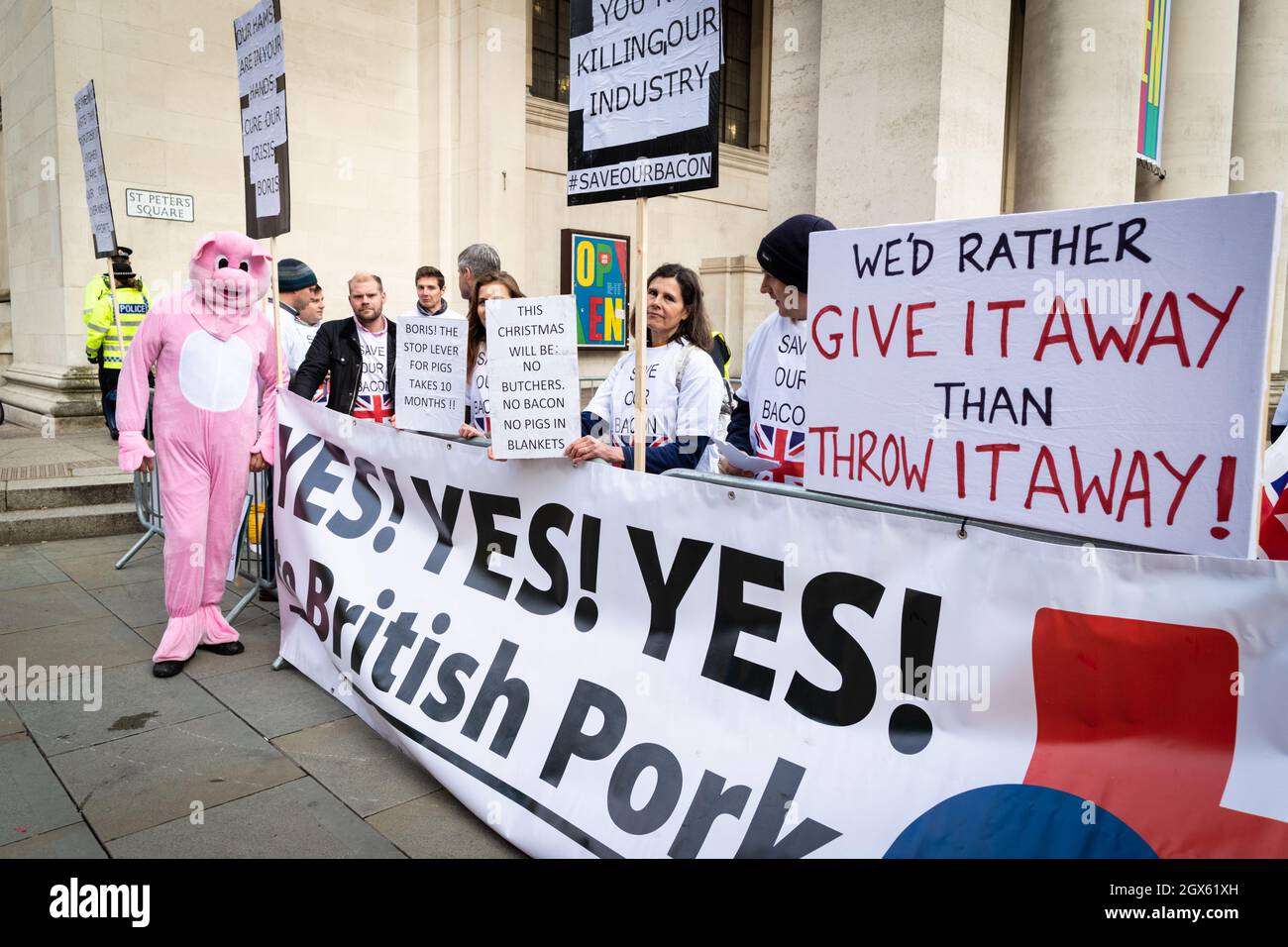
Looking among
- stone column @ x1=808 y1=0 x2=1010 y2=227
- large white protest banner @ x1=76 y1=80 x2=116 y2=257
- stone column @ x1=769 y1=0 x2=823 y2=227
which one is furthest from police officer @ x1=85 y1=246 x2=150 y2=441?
stone column @ x1=808 y1=0 x2=1010 y2=227

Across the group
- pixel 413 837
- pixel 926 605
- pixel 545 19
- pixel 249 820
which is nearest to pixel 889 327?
pixel 926 605

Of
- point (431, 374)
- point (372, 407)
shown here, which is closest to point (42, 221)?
point (372, 407)

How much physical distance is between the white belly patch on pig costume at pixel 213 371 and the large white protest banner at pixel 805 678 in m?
1.46

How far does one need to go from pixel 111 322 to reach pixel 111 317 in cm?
5

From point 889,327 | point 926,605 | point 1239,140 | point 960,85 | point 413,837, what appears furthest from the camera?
point 1239,140

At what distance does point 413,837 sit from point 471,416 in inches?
98.9

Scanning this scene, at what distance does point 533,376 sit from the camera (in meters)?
3.31

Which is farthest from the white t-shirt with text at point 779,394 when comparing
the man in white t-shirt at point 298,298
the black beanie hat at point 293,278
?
the black beanie hat at point 293,278

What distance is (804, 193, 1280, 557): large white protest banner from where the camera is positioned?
1.87 metres

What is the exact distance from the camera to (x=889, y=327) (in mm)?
2398

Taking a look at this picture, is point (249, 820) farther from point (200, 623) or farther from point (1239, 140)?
point (1239, 140)

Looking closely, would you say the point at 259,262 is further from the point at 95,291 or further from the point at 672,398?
the point at 95,291

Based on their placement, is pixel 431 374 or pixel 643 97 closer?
pixel 643 97
